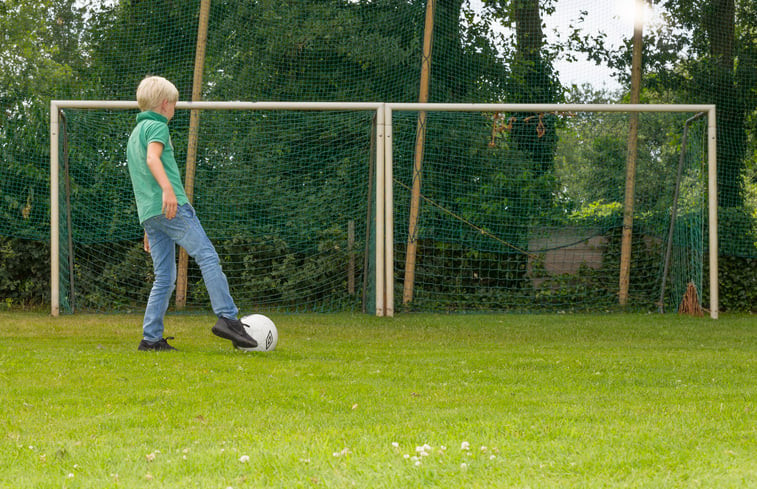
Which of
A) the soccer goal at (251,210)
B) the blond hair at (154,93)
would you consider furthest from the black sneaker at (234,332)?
the soccer goal at (251,210)

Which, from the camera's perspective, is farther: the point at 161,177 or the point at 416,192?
the point at 416,192

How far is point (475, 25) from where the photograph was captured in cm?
1097

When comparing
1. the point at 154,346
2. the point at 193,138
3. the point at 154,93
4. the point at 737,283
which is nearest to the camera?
the point at 154,93

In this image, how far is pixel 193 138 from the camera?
946 cm

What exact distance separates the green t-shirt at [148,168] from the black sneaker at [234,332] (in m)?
0.76

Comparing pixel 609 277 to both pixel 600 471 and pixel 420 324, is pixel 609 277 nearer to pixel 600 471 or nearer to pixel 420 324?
pixel 420 324

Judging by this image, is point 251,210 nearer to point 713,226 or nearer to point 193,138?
point 193,138

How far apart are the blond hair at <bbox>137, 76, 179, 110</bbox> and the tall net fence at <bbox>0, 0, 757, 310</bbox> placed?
175 inches

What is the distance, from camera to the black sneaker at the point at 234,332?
16.5 ft

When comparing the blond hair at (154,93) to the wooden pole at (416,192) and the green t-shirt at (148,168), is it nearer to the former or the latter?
the green t-shirt at (148,168)

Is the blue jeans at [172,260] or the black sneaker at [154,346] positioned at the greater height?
the blue jeans at [172,260]

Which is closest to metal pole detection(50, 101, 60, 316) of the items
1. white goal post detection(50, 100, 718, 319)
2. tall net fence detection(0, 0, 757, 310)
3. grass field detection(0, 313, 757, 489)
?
white goal post detection(50, 100, 718, 319)

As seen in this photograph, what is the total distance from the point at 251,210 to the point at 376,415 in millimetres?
6594

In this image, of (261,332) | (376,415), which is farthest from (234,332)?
(376,415)
